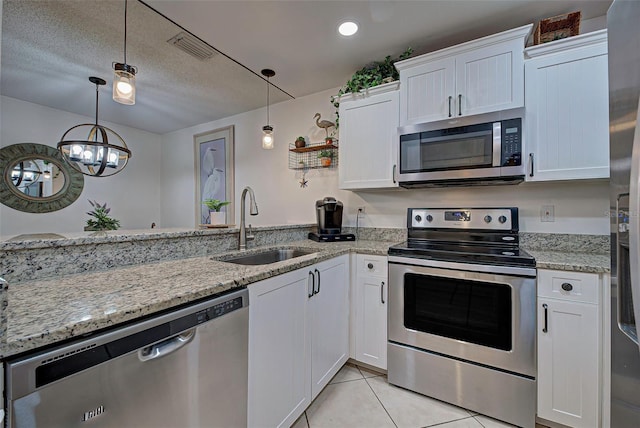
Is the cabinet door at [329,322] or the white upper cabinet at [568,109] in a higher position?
the white upper cabinet at [568,109]

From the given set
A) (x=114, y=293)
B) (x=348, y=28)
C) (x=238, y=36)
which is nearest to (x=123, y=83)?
(x=238, y=36)

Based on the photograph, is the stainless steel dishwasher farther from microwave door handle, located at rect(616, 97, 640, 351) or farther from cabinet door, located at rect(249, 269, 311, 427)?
microwave door handle, located at rect(616, 97, 640, 351)

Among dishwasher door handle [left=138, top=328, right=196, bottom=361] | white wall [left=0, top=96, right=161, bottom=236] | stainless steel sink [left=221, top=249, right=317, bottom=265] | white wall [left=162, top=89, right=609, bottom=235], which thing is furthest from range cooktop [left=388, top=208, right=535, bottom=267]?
white wall [left=0, top=96, right=161, bottom=236]

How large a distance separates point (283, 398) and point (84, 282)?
105 centimetres

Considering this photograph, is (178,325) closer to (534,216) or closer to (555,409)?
(555,409)

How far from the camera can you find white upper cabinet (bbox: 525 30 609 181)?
1.63 metres

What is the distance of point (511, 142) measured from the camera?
1.79m

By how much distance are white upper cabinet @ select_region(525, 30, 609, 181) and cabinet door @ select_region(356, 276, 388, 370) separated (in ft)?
4.09

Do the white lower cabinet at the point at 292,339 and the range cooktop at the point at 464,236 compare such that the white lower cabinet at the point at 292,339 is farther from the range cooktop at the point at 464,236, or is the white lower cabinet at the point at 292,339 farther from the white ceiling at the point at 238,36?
the white ceiling at the point at 238,36

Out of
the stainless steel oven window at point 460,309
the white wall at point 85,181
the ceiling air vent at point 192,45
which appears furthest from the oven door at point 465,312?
the white wall at point 85,181

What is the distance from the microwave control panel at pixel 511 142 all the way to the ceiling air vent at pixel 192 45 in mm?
2305

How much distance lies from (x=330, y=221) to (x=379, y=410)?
4.82 ft

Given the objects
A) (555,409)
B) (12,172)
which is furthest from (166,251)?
(12,172)

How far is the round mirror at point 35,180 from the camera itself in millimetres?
3293
